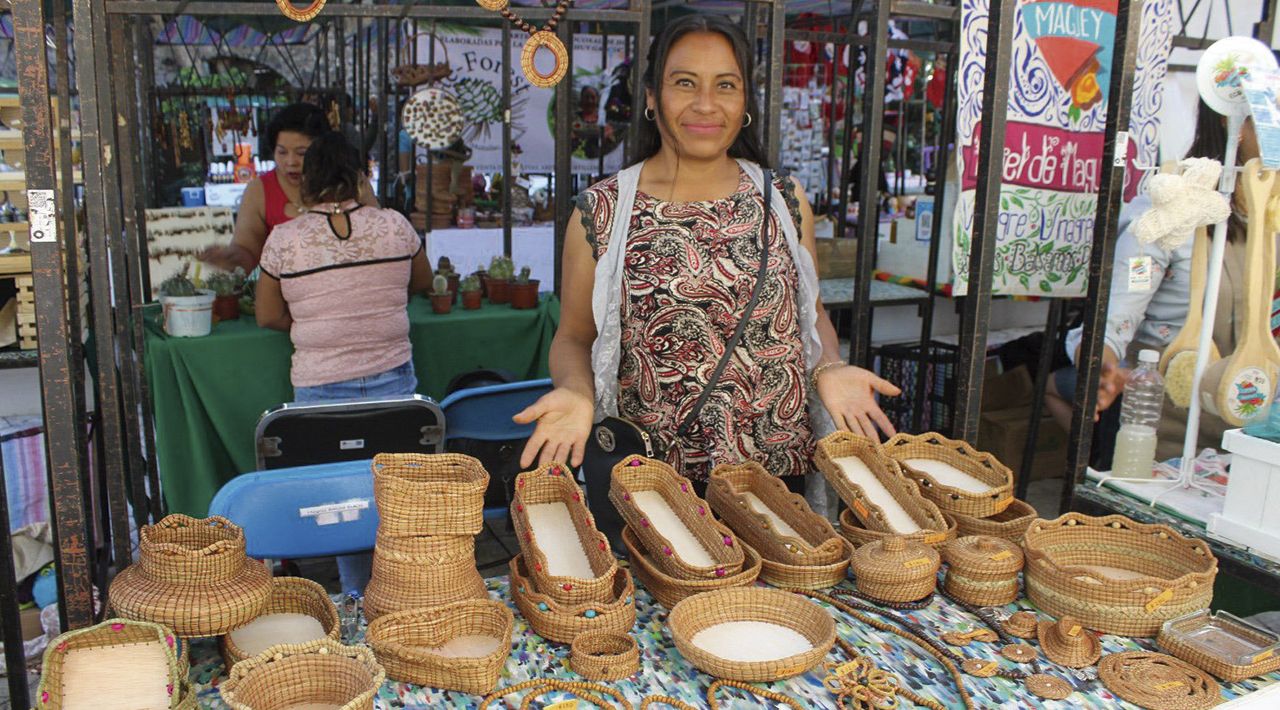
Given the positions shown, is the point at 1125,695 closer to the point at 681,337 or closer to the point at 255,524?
the point at 681,337

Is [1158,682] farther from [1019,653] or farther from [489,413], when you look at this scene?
[489,413]

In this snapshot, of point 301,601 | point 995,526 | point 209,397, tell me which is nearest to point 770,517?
point 995,526

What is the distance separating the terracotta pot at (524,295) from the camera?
13.2 ft

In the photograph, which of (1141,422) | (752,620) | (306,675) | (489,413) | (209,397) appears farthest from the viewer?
(209,397)

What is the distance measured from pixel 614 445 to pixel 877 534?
54 cm

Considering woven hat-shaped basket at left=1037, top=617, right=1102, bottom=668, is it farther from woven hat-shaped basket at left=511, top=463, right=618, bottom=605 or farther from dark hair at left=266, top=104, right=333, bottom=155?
dark hair at left=266, top=104, right=333, bottom=155

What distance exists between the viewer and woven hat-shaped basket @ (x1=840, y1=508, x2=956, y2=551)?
1.56 metres

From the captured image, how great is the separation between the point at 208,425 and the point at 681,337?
224 cm

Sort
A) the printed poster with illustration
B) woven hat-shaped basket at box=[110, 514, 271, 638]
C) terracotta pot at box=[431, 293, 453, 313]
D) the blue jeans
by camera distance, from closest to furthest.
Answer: woven hat-shaped basket at box=[110, 514, 271, 638] < the printed poster with illustration < the blue jeans < terracotta pot at box=[431, 293, 453, 313]

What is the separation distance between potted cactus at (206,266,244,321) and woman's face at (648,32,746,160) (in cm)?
236

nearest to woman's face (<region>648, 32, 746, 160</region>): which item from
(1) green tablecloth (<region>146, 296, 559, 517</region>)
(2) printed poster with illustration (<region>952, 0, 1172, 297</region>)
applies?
(2) printed poster with illustration (<region>952, 0, 1172, 297</region>)

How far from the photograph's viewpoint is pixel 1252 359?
1.92 metres

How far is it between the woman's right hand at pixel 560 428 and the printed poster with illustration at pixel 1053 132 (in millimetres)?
1801

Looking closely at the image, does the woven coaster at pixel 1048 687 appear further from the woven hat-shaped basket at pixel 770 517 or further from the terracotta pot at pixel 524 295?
the terracotta pot at pixel 524 295
